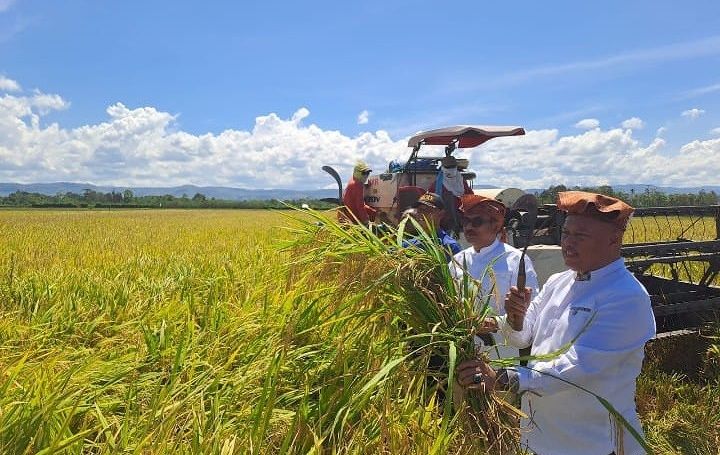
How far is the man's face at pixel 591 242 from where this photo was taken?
2.15m

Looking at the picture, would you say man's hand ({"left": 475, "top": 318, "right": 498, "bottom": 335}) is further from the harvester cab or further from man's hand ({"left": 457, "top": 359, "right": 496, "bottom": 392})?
the harvester cab

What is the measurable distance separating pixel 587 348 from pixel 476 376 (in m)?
0.53

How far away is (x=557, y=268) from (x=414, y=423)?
393 centimetres

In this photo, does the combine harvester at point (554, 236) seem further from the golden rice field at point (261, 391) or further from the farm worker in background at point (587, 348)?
the golden rice field at point (261, 391)

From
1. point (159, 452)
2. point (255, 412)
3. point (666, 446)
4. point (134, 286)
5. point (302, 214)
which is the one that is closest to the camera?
point (159, 452)

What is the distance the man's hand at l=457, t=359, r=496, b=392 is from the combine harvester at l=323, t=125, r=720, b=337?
6.49ft

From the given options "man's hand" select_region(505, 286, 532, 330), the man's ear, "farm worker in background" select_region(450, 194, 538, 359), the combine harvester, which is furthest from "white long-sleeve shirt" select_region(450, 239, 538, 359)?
the man's ear

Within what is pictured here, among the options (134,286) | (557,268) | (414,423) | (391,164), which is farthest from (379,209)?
(414,423)

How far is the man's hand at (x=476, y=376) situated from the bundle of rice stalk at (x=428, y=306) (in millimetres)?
36

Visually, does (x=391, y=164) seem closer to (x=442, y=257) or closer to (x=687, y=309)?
(x=687, y=309)

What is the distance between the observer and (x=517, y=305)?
7.66ft

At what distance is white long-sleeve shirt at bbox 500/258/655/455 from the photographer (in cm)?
197

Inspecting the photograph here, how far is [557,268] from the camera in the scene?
5.33 meters

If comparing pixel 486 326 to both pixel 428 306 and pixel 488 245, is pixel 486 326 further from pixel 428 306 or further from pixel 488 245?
pixel 488 245
